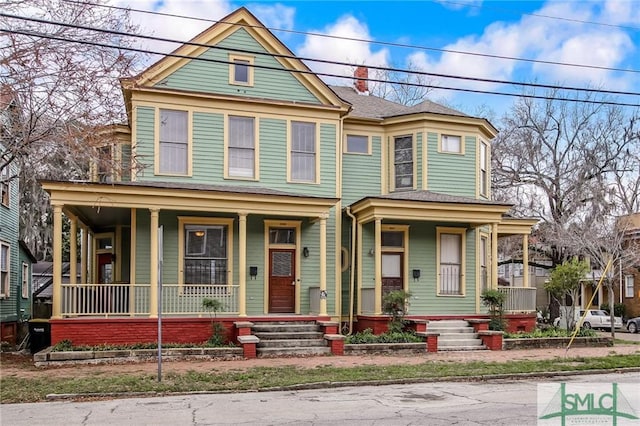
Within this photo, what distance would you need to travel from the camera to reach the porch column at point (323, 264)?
60.0ft

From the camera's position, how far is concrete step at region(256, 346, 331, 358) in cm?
1619

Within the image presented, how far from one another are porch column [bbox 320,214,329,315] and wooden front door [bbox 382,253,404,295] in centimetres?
270

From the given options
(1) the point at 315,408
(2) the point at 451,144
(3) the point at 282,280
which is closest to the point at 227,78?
(3) the point at 282,280

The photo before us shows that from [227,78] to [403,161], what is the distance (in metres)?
6.18

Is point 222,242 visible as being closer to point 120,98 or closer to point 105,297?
point 105,297

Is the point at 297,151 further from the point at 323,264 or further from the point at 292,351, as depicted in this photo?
the point at 292,351

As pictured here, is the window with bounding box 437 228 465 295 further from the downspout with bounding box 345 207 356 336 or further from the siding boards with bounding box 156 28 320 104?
the siding boards with bounding box 156 28 320 104

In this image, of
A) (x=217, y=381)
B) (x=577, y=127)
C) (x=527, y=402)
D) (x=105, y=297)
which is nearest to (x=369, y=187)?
(x=105, y=297)

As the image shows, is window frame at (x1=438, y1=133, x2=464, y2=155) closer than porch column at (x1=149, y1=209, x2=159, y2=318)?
No

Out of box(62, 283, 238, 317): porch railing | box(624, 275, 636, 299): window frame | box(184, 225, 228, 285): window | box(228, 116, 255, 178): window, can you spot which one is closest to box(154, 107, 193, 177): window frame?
box(228, 116, 255, 178): window

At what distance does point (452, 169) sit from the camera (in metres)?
21.5

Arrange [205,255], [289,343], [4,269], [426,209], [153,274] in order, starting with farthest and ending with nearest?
[4,269] → [426,209] → [205,255] → [153,274] → [289,343]

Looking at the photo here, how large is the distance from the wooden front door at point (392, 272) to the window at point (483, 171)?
159 inches

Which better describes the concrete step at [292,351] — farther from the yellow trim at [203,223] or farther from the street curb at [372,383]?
the street curb at [372,383]
